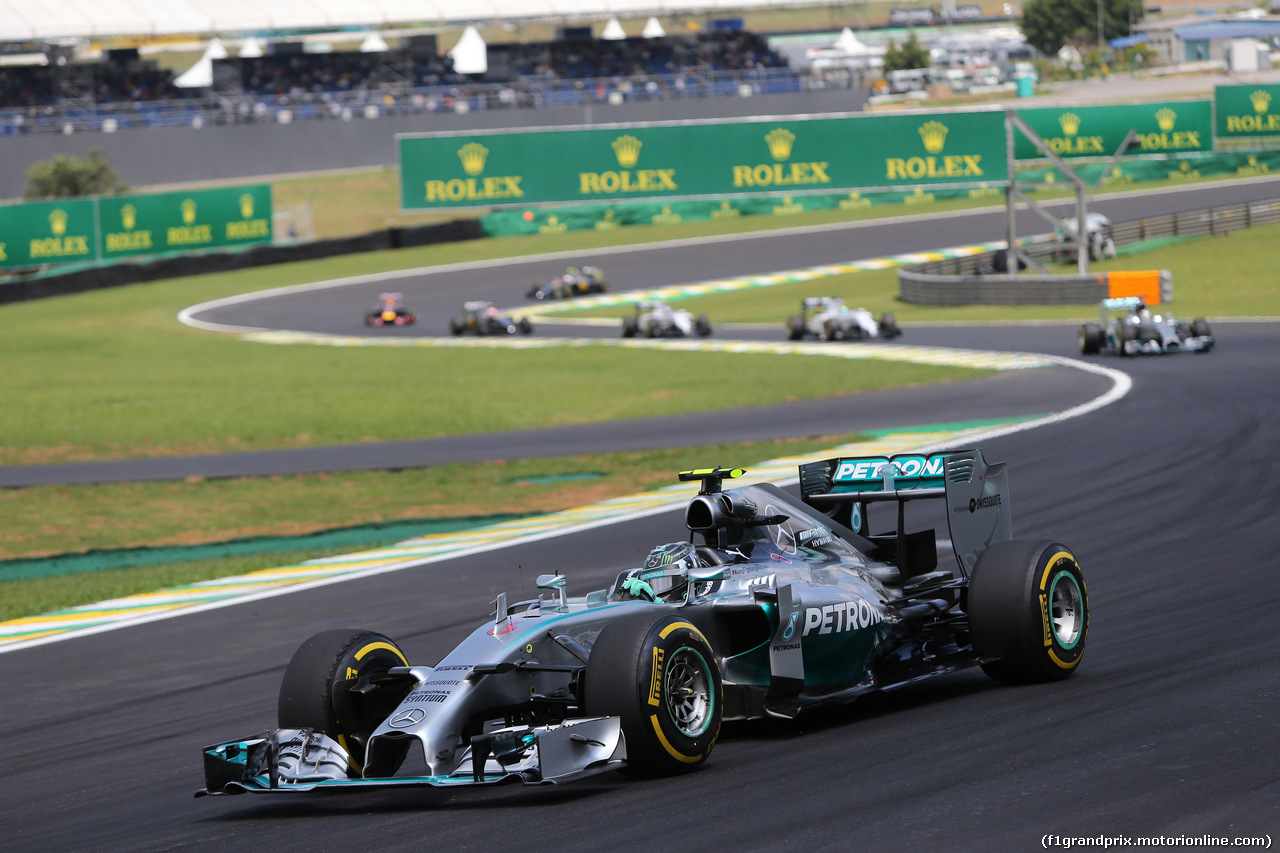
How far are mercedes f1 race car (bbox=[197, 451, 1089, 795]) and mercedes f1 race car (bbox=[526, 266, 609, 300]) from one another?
4110 cm

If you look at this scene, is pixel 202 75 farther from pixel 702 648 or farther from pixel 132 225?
pixel 702 648

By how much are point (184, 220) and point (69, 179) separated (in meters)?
9.92

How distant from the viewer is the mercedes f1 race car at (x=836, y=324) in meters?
35.3

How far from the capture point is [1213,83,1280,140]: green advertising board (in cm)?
4903

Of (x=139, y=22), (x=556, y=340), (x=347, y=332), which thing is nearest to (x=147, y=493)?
(x=556, y=340)

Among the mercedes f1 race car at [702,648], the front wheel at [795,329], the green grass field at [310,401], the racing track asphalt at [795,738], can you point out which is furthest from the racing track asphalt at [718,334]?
the mercedes f1 race car at [702,648]

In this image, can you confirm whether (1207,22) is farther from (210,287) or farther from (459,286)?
(210,287)

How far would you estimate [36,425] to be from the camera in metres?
26.1

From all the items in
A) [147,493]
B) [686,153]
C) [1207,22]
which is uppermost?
[1207,22]

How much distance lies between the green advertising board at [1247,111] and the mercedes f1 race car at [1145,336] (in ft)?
74.4

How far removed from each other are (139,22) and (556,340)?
4804cm

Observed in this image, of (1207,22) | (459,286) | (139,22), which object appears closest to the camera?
(459,286)

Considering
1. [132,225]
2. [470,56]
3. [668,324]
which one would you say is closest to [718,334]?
[668,324]

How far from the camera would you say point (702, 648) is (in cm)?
704
